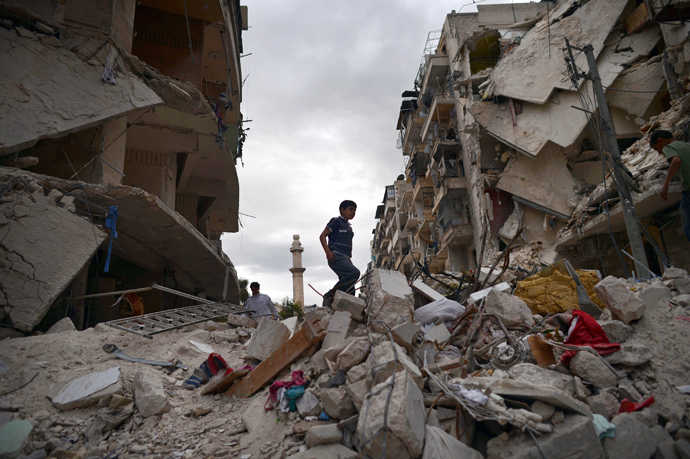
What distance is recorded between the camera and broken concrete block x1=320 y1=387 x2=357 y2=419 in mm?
2857

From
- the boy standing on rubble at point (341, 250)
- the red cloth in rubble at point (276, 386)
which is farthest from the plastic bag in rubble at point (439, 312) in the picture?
the red cloth in rubble at point (276, 386)

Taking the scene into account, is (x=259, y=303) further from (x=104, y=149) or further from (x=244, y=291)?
(x=244, y=291)

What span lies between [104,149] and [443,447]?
25.4 feet

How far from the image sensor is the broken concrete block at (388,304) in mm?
3809

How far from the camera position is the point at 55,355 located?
13.2 feet

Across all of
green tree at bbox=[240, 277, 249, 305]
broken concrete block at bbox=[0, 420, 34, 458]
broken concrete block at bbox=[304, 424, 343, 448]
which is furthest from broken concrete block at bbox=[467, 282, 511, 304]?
green tree at bbox=[240, 277, 249, 305]

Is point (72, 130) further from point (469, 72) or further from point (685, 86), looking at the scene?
point (469, 72)

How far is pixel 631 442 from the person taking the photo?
2.34 metres

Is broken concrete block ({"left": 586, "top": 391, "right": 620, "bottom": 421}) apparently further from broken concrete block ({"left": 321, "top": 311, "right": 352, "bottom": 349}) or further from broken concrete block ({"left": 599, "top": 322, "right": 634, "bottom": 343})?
broken concrete block ({"left": 321, "top": 311, "right": 352, "bottom": 349})

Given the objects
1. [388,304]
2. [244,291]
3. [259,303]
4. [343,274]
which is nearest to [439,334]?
[388,304]

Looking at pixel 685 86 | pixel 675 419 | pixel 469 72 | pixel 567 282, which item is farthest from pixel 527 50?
pixel 675 419

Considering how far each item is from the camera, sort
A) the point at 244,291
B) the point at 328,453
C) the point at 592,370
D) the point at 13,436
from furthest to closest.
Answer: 1. the point at 244,291
2. the point at 592,370
3. the point at 13,436
4. the point at 328,453

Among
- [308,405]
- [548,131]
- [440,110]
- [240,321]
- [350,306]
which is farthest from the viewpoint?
[440,110]

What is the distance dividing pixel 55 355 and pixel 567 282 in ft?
19.7
